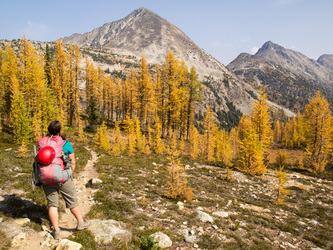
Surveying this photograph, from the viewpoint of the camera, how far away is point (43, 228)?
453 centimetres

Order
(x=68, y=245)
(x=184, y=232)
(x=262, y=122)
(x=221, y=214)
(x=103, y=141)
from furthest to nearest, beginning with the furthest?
(x=262, y=122), (x=103, y=141), (x=221, y=214), (x=184, y=232), (x=68, y=245)

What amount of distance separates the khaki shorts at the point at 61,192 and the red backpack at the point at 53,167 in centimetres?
24

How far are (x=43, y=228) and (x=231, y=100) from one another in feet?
692

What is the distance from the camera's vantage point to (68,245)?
387 centimetres

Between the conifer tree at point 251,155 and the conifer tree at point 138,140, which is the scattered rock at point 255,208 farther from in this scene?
the conifer tree at point 138,140

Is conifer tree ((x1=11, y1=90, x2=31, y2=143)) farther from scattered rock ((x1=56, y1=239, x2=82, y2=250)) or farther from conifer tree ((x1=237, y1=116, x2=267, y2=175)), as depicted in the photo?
conifer tree ((x1=237, y1=116, x2=267, y2=175))

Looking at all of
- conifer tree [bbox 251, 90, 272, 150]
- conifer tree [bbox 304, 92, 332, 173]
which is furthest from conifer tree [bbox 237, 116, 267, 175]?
conifer tree [bbox 304, 92, 332, 173]

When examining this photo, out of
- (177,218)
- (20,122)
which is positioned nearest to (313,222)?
(177,218)

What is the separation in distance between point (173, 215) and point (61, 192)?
14.9 ft

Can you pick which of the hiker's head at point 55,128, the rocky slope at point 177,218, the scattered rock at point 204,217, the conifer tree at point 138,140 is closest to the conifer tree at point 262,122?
the rocky slope at point 177,218

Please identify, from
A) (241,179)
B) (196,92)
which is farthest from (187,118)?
(241,179)

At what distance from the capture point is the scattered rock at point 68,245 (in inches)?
150

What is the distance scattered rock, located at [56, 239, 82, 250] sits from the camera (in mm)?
3820

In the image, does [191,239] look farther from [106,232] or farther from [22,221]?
[22,221]
